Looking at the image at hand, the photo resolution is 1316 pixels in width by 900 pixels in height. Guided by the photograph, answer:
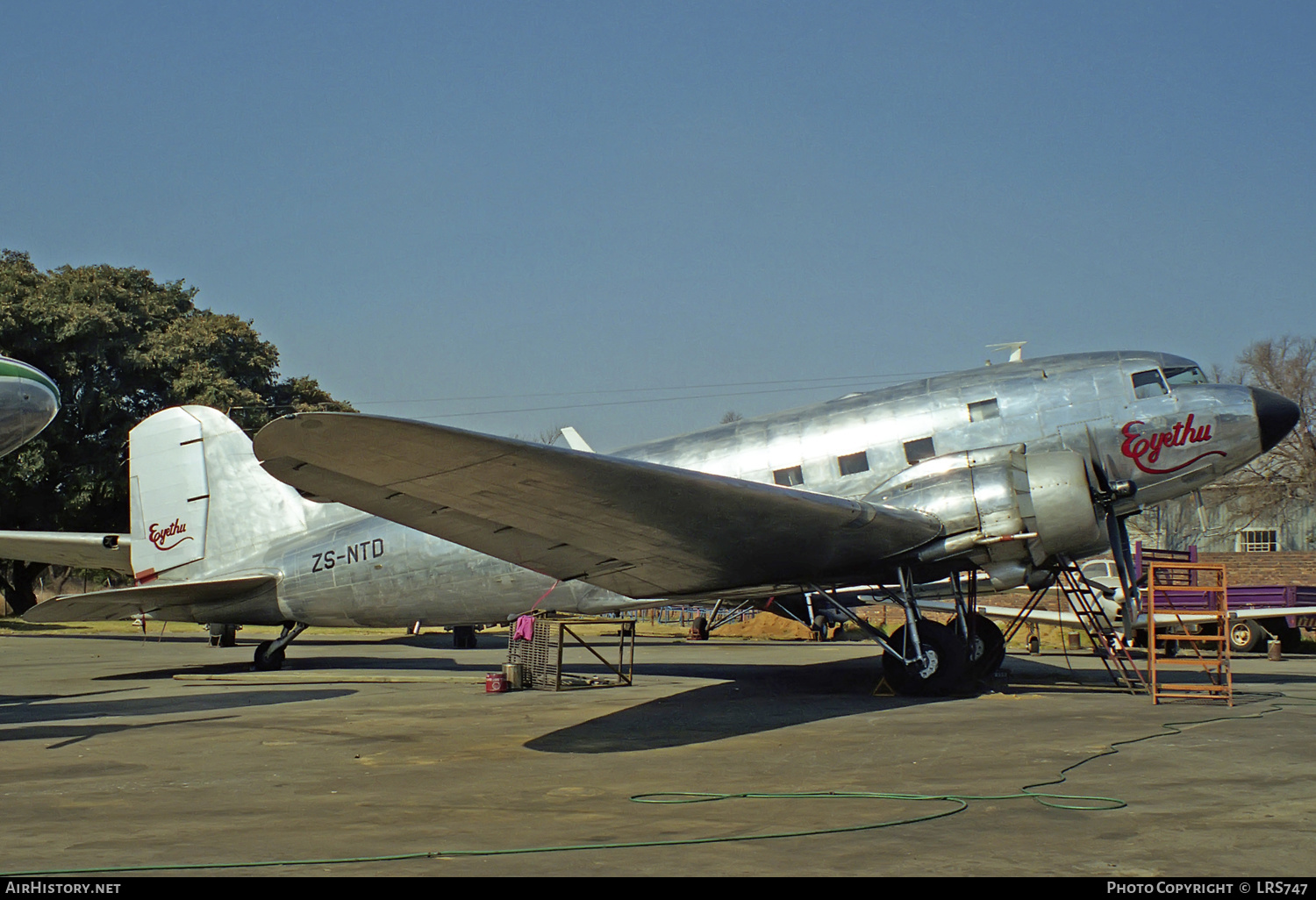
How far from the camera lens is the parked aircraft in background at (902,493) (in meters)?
9.87

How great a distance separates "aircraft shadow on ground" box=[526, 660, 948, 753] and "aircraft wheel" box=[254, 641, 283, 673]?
683cm

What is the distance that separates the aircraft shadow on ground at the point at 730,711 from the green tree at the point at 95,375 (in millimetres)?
28082

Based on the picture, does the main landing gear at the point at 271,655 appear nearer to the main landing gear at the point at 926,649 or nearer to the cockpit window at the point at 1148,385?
the main landing gear at the point at 926,649

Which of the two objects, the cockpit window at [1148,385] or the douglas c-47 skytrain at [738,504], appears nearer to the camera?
the douglas c-47 skytrain at [738,504]

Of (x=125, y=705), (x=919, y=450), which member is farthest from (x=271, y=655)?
(x=919, y=450)

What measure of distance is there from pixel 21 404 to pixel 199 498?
4470 millimetres

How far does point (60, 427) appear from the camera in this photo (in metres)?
36.7

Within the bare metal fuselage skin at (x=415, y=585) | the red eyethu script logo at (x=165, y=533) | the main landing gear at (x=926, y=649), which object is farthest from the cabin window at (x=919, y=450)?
the red eyethu script logo at (x=165, y=533)

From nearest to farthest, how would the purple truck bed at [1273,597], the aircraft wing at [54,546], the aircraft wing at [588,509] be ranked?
the aircraft wing at [588,509] < the aircraft wing at [54,546] < the purple truck bed at [1273,597]

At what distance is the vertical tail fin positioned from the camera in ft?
→ 55.7

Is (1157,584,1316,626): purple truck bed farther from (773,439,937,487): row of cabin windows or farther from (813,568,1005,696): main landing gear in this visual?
(773,439,937,487): row of cabin windows

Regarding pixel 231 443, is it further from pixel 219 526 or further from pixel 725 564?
pixel 725 564
